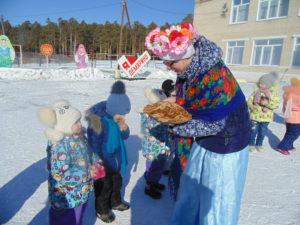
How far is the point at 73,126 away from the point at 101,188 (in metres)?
0.82

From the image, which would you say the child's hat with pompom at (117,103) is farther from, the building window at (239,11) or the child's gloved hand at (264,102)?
the building window at (239,11)

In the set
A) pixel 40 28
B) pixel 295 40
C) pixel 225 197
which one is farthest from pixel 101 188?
pixel 40 28

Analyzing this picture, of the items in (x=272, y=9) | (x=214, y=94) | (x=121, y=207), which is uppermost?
(x=272, y=9)

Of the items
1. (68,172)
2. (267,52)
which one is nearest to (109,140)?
(68,172)

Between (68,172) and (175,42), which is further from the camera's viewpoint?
(68,172)

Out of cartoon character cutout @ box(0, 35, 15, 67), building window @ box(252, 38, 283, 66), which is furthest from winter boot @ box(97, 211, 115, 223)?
building window @ box(252, 38, 283, 66)

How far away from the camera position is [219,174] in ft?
5.88

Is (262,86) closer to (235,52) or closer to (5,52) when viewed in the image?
(5,52)

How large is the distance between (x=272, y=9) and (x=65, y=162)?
2207 centimetres

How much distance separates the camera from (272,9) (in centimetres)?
2006

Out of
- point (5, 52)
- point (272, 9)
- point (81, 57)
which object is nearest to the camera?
point (5, 52)

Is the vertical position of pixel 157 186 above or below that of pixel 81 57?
below

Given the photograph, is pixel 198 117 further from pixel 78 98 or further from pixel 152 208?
pixel 78 98

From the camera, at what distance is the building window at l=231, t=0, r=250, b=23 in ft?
73.4
